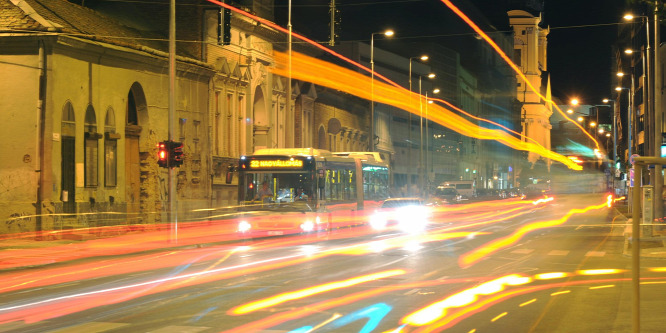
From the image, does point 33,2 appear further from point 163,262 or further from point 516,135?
point 516,135

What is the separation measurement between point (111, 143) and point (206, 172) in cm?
893

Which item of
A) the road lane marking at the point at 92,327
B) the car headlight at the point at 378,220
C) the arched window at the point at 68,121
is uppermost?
the arched window at the point at 68,121

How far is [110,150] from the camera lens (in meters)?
34.1

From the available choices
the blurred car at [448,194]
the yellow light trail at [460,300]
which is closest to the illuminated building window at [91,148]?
the yellow light trail at [460,300]

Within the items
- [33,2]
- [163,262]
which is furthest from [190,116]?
[163,262]

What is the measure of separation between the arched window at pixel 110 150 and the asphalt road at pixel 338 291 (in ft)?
33.3

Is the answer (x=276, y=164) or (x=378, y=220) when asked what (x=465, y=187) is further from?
(x=276, y=164)

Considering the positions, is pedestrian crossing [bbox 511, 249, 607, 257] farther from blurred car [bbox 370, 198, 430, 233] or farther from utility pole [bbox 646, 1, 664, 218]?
blurred car [bbox 370, 198, 430, 233]

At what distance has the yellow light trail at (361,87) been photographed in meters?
55.2

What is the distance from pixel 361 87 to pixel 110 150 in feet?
124

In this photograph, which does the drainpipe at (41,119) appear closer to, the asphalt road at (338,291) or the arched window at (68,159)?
the arched window at (68,159)

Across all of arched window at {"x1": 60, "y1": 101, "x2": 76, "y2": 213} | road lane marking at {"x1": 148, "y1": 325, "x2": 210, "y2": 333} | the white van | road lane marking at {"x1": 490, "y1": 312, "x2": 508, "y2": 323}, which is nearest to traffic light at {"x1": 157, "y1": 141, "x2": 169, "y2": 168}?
arched window at {"x1": 60, "y1": 101, "x2": 76, "y2": 213}

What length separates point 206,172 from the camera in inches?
1682

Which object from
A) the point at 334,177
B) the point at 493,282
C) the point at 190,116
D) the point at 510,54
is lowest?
the point at 493,282
